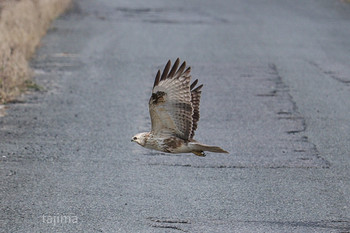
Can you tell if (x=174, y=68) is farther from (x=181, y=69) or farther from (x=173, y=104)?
(x=173, y=104)

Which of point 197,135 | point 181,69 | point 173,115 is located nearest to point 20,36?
point 197,135

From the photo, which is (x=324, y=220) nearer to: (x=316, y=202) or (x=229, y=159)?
(x=316, y=202)

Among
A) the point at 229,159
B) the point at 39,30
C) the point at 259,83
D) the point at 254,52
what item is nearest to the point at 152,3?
the point at 39,30

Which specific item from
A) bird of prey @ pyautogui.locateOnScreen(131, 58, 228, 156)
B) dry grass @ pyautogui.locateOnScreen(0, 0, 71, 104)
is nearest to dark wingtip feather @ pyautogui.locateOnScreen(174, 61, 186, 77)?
bird of prey @ pyautogui.locateOnScreen(131, 58, 228, 156)

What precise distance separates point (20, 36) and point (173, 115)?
799cm

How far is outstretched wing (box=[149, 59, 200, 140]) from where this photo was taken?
6.11 meters

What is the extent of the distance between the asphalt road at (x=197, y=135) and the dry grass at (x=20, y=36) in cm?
32

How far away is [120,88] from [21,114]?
6.65 ft

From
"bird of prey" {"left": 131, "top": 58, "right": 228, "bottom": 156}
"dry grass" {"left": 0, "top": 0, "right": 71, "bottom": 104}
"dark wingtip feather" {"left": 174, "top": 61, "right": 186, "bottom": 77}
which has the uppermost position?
"dark wingtip feather" {"left": 174, "top": 61, "right": 186, "bottom": 77}

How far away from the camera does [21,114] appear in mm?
9961

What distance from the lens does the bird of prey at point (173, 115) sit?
241 inches

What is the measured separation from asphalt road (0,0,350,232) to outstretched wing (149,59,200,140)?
31.3 inches

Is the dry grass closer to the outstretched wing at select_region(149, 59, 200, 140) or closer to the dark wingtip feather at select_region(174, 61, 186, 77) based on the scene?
the outstretched wing at select_region(149, 59, 200, 140)

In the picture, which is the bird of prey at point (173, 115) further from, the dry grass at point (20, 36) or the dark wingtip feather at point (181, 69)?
the dry grass at point (20, 36)
